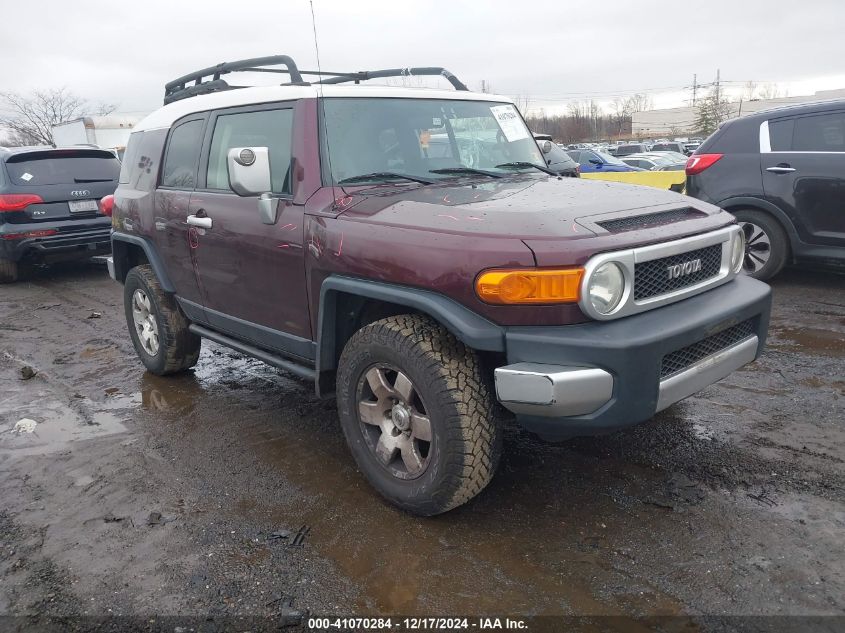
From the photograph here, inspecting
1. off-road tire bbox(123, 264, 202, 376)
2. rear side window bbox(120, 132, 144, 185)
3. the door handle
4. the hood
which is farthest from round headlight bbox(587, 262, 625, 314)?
rear side window bbox(120, 132, 144, 185)

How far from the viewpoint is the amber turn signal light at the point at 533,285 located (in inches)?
97.3

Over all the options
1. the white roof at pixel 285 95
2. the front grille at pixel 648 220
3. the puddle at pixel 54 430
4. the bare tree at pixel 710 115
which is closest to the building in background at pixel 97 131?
Result: the white roof at pixel 285 95

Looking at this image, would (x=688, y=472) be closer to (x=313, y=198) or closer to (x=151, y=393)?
(x=313, y=198)

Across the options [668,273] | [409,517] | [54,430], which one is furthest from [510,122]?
[54,430]

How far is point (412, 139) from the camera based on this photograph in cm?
362

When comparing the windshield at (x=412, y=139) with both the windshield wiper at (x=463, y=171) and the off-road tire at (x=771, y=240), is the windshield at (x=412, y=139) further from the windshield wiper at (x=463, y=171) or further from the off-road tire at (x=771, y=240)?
the off-road tire at (x=771, y=240)

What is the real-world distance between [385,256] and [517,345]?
0.72 meters

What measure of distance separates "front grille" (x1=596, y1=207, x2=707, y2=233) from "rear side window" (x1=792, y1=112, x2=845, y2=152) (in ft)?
13.5

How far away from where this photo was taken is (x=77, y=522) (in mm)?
3098

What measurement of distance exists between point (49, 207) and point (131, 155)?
4397mm

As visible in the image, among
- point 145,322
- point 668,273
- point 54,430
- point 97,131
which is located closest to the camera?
point 668,273

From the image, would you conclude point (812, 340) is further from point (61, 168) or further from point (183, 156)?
point (61, 168)

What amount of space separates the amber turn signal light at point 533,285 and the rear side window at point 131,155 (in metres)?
3.59

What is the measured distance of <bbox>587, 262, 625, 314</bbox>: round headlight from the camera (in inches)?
99.0
